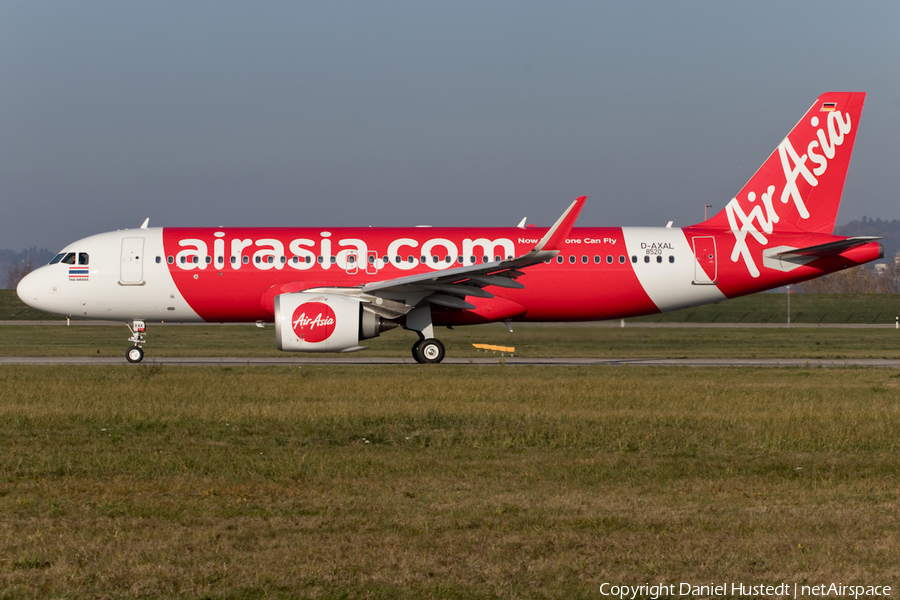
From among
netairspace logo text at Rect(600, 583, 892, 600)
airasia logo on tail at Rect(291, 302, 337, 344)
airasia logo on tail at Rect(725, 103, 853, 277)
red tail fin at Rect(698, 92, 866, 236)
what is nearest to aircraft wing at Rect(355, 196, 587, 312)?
airasia logo on tail at Rect(291, 302, 337, 344)

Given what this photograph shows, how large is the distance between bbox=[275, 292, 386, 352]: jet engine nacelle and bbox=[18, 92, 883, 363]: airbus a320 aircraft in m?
1.50

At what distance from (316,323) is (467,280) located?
4152mm

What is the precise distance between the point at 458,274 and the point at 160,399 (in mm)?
9389

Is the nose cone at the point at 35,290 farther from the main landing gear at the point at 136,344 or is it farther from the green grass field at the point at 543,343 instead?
the green grass field at the point at 543,343

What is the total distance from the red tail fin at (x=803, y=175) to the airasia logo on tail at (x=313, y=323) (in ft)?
38.1

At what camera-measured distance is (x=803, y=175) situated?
28172 mm

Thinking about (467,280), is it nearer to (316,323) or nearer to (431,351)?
(431,351)

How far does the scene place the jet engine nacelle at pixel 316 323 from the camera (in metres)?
24.0

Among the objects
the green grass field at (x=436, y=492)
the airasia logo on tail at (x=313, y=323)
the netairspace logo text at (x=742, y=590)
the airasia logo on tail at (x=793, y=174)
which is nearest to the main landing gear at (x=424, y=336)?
the airasia logo on tail at (x=313, y=323)

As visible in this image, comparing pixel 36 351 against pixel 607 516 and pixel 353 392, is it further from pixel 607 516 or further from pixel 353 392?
pixel 607 516

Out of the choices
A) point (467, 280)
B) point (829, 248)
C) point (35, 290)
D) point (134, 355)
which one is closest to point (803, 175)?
point (829, 248)

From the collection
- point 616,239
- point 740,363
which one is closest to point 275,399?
point 616,239

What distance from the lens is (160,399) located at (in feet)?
55.4

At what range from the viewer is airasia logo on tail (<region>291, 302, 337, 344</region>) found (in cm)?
2398
